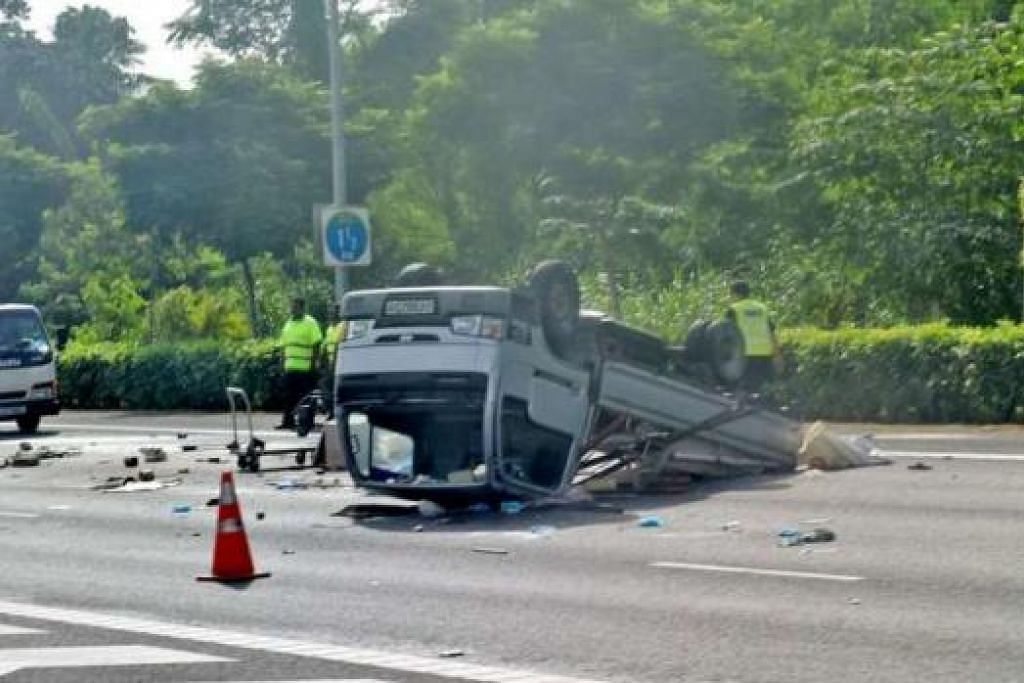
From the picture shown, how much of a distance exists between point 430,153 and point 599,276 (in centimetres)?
653

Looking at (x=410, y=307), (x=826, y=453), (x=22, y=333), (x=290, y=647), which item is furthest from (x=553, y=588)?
(x=22, y=333)

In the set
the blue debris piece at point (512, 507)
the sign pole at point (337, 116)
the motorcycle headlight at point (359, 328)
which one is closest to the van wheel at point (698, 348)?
the blue debris piece at point (512, 507)

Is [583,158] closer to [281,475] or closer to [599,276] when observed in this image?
[599,276]

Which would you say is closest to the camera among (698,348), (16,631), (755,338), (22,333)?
(16,631)

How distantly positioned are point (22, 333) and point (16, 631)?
22653mm

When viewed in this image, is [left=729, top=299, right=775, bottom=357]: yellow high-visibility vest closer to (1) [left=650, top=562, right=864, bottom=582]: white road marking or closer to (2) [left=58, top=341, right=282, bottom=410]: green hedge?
(1) [left=650, top=562, right=864, bottom=582]: white road marking

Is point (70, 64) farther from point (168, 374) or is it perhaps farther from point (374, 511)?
point (374, 511)

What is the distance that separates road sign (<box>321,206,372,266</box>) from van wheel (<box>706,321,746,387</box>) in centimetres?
1260

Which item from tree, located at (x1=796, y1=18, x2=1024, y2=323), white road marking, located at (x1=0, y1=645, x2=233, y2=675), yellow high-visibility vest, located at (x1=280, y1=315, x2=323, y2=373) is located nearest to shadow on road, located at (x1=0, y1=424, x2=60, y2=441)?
yellow high-visibility vest, located at (x1=280, y1=315, x2=323, y2=373)

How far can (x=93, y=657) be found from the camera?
1017 centimetres

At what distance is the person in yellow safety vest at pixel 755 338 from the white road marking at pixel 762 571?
340 inches

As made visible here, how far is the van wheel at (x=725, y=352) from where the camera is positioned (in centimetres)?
1933

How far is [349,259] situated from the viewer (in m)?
31.6

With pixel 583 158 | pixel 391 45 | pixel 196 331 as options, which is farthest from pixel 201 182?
pixel 391 45
